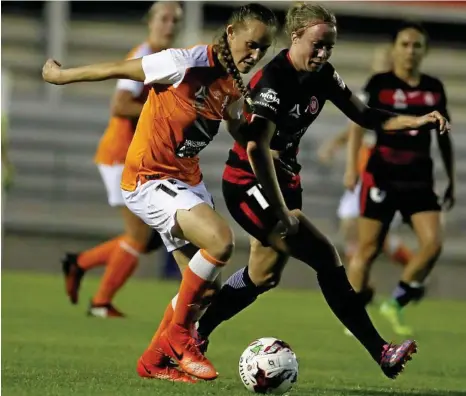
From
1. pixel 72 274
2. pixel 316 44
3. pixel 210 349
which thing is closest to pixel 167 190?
pixel 316 44

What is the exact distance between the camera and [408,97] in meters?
9.88

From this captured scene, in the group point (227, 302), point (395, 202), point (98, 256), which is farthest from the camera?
point (98, 256)

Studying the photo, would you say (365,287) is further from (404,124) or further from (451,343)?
(404,124)

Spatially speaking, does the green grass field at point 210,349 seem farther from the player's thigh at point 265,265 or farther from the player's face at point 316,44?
the player's face at point 316,44

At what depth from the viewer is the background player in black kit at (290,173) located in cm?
656

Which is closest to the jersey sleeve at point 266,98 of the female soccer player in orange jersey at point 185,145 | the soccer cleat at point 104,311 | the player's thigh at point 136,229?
the female soccer player in orange jersey at point 185,145

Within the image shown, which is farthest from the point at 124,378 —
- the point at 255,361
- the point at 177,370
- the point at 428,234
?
the point at 428,234

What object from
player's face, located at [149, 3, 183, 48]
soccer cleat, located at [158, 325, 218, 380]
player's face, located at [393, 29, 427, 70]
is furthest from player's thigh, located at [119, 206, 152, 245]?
soccer cleat, located at [158, 325, 218, 380]

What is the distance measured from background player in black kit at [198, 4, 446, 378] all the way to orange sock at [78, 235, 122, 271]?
3840 mm

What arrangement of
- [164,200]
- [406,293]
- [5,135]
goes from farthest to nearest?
[5,135], [406,293], [164,200]

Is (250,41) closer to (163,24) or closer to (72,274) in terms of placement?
(163,24)

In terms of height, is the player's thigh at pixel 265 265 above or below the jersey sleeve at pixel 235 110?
below

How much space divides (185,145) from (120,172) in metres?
4.25

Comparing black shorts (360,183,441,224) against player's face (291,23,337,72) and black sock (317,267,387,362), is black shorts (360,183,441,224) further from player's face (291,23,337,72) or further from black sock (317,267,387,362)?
player's face (291,23,337,72)
